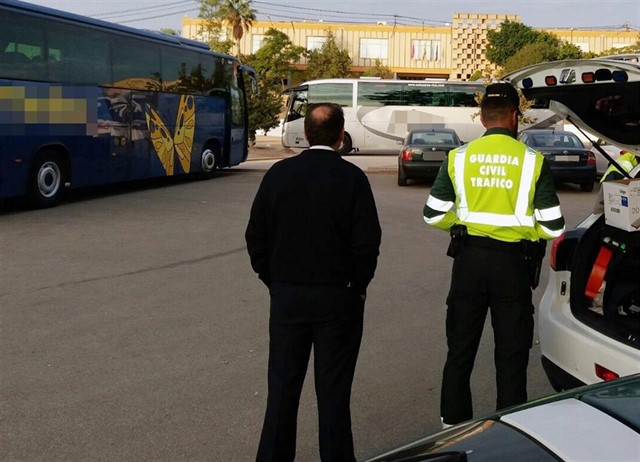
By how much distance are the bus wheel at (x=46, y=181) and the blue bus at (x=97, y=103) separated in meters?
0.02

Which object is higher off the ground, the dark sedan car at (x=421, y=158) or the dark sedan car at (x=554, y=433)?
the dark sedan car at (x=421, y=158)

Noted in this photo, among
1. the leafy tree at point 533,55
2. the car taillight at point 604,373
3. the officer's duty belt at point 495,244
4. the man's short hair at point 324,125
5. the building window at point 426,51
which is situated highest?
the building window at point 426,51

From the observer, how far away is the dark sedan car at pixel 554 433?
76.7 inches

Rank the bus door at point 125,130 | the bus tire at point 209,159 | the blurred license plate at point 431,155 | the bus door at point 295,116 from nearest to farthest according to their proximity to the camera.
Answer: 1. the bus door at point 125,130
2. the blurred license plate at point 431,155
3. the bus tire at point 209,159
4. the bus door at point 295,116

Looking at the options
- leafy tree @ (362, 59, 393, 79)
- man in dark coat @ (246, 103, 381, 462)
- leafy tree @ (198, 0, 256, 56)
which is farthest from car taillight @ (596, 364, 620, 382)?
leafy tree @ (362, 59, 393, 79)

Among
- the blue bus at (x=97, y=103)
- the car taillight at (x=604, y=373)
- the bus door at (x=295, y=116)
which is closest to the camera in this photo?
the car taillight at (x=604, y=373)

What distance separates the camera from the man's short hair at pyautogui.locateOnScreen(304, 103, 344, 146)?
11.8 feet

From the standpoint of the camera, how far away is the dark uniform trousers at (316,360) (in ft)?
11.7

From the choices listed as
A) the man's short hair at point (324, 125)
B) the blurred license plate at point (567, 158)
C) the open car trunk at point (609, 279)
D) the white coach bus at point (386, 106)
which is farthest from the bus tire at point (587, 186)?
the man's short hair at point (324, 125)

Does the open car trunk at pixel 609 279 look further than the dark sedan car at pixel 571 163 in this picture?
No

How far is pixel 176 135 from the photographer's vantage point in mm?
18969

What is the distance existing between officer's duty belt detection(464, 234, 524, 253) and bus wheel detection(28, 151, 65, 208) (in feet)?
37.5

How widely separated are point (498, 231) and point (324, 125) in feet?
3.66

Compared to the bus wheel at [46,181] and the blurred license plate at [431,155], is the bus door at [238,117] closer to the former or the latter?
the blurred license plate at [431,155]
